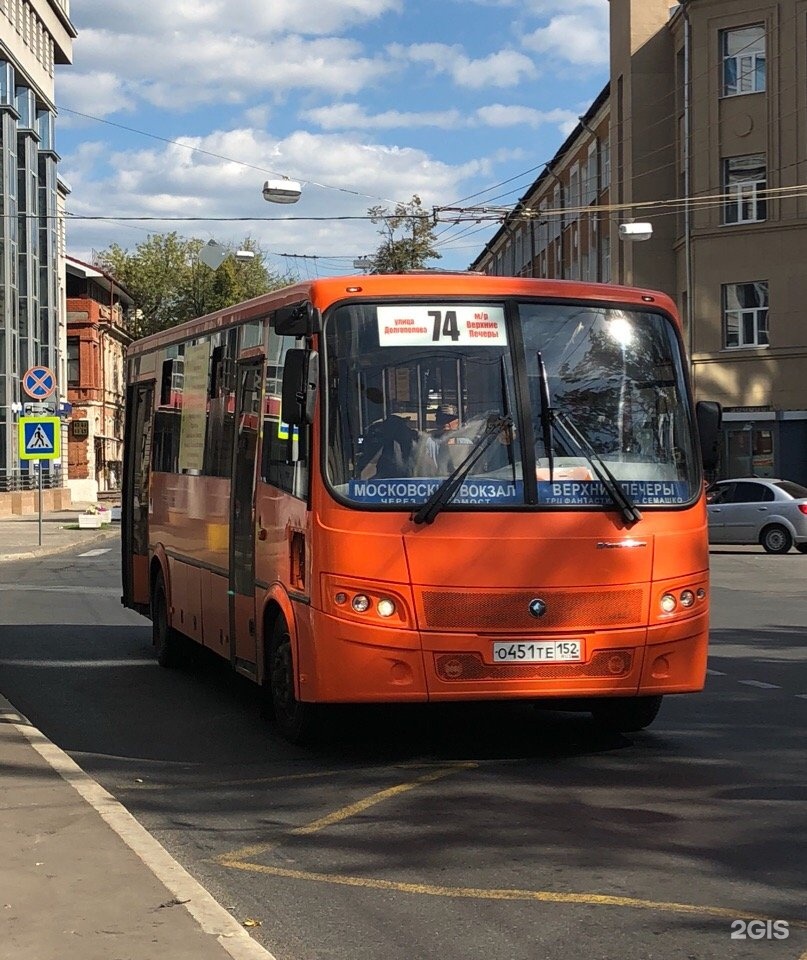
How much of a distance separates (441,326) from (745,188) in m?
37.7

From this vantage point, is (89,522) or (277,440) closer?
(277,440)

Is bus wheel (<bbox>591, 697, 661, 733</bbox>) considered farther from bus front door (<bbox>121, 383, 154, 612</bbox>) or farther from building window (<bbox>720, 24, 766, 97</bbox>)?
building window (<bbox>720, 24, 766, 97</bbox>)

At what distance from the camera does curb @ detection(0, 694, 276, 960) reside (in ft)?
16.6

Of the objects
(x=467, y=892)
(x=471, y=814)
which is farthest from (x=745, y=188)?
(x=467, y=892)

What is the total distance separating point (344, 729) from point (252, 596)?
106 cm

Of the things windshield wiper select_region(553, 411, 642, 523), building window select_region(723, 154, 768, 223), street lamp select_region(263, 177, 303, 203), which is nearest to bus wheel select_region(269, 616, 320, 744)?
windshield wiper select_region(553, 411, 642, 523)

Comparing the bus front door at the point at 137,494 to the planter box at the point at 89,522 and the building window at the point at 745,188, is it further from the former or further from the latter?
the building window at the point at 745,188

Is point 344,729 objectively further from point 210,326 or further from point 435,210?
point 435,210

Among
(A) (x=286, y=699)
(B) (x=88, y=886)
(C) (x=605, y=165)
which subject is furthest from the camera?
(C) (x=605, y=165)

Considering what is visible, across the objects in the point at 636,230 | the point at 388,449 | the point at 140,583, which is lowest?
the point at 140,583

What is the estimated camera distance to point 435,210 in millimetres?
38531

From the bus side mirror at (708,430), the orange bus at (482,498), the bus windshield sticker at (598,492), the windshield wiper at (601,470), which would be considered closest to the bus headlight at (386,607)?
the orange bus at (482,498)

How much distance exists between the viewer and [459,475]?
8.76m

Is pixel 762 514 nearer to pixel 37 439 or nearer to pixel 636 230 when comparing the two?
pixel 636 230
